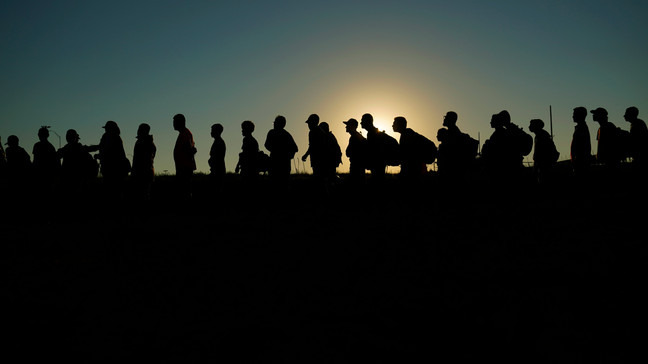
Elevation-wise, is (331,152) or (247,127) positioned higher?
(247,127)

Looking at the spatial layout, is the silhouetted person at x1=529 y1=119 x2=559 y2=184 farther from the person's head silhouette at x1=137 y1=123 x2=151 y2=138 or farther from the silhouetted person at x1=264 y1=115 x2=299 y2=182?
the person's head silhouette at x1=137 y1=123 x2=151 y2=138

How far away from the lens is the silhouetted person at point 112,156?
1235cm

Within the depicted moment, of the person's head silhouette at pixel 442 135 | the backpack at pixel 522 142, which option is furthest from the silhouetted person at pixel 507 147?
the person's head silhouette at pixel 442 135

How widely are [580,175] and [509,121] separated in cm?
211

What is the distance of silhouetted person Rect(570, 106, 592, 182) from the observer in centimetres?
1203

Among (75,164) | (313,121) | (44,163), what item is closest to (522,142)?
(313,121)

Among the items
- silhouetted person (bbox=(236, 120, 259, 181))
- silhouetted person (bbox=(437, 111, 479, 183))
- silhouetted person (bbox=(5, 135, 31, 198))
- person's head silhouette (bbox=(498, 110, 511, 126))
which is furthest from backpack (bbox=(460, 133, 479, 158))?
silhouetted person (bbox=(5, 135, 31, 198))

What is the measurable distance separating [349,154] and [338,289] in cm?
846

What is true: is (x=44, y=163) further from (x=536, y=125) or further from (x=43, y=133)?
(x=536, y=125)

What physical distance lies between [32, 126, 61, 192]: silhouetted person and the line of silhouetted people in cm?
2

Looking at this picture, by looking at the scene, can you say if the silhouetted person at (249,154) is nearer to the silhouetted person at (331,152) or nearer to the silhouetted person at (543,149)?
the silhouetted person at (331,152)

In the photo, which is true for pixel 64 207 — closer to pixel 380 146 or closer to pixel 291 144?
pixel 291 144

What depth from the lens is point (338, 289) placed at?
5.17m

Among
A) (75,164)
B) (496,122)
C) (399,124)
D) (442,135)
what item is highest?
(399,124)
